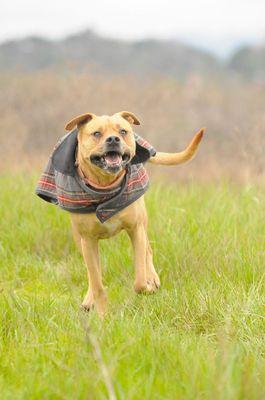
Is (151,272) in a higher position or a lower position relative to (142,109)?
lower

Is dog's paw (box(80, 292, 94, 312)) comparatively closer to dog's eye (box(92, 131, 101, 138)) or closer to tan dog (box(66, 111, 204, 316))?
tan dog (box(66, 111, 204, 316))

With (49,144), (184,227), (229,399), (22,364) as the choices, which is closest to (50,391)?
(22,364)

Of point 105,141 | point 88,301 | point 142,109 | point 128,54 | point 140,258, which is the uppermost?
point 128,54

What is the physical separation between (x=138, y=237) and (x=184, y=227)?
3.16 ft

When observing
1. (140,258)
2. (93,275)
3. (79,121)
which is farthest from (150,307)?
(79,121)

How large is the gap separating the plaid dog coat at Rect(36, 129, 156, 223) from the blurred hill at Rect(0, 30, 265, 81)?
46824 millimetres

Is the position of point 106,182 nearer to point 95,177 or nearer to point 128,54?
point 95,177

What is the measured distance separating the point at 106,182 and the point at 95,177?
8 centimetres

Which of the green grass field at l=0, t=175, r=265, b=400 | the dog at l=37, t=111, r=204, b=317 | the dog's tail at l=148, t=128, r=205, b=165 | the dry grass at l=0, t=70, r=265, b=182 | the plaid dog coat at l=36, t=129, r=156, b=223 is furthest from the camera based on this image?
the dry grass at l=0, t=70, r=265, b=182

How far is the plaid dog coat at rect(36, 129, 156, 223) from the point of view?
161 inches

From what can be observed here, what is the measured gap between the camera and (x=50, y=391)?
2.62 metres

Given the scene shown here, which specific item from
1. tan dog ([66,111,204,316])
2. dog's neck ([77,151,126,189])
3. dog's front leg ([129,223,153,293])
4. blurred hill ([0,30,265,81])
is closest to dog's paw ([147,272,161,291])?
tan dog ([66,111,204,316])

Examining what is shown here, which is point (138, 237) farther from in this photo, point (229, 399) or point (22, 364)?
point (229, 399)

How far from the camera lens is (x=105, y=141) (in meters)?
3.88
